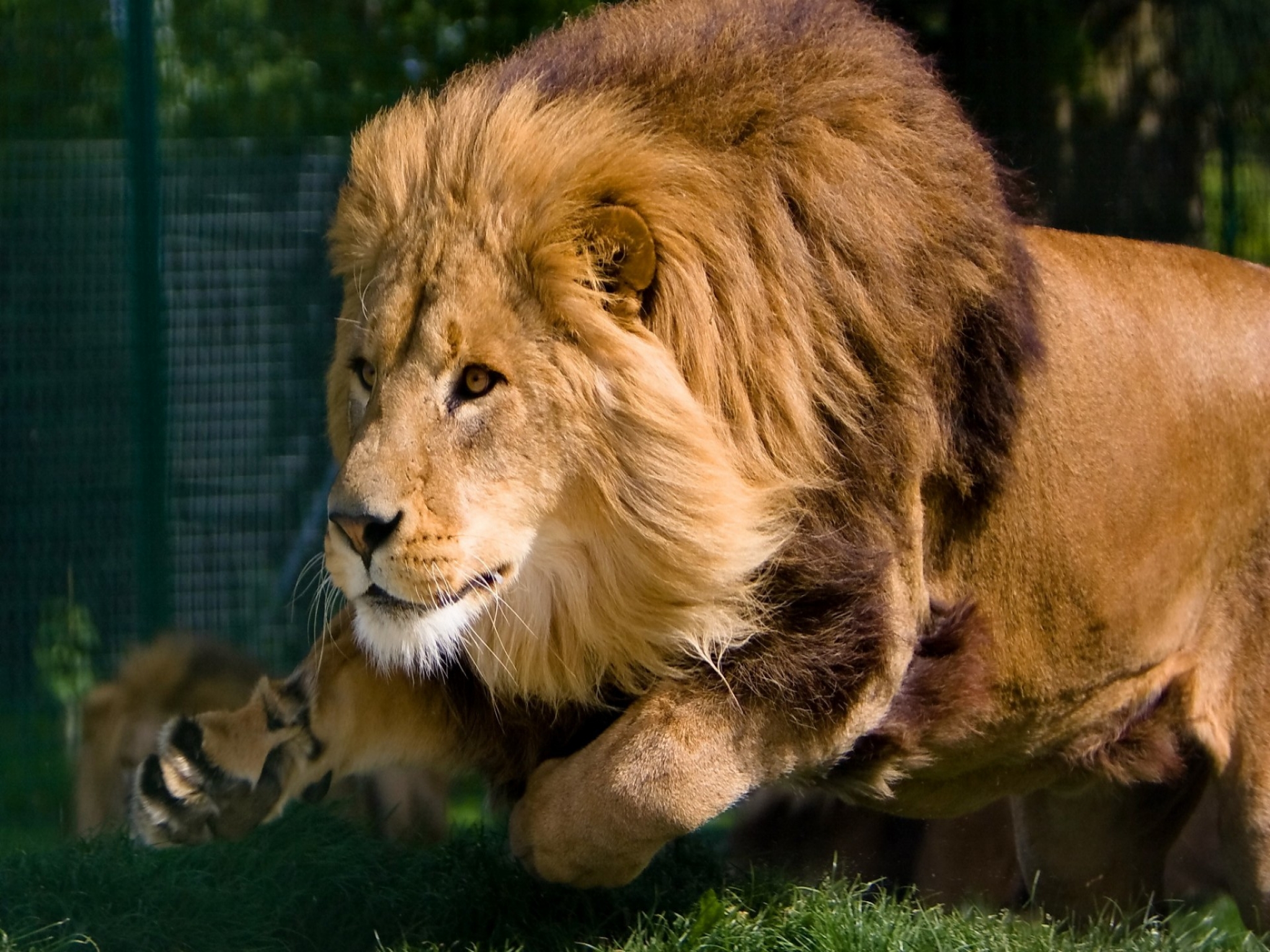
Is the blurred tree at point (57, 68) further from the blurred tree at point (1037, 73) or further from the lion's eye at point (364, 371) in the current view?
the lion's eye at point (364, 371)

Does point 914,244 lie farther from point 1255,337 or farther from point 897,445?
point 1255,337

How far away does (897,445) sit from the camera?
295 cm

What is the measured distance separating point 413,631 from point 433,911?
0.96 meters

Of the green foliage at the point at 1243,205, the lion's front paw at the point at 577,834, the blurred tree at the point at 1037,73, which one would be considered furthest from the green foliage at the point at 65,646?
the green foliage at the point at 1243,205

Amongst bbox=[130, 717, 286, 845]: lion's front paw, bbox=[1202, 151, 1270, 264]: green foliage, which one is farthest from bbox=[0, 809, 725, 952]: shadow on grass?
bbox=[1202, 151, 1270, 264]: green foliage

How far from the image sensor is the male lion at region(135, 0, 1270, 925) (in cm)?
270

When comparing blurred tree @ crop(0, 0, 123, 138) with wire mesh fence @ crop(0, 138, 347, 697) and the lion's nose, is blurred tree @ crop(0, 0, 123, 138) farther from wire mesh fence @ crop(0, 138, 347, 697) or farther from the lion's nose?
the lion's nose

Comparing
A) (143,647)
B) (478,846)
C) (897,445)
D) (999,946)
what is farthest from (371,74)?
(999,946)

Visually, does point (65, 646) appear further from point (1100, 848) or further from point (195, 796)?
point (1100, 848)

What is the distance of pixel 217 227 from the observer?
529cm

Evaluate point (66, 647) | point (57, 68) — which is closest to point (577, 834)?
point (66, 647)

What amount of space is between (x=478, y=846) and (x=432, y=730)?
2.59 feet

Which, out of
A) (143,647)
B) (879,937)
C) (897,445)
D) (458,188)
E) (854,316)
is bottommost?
(143,647)

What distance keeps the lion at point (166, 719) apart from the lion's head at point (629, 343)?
1829mm
